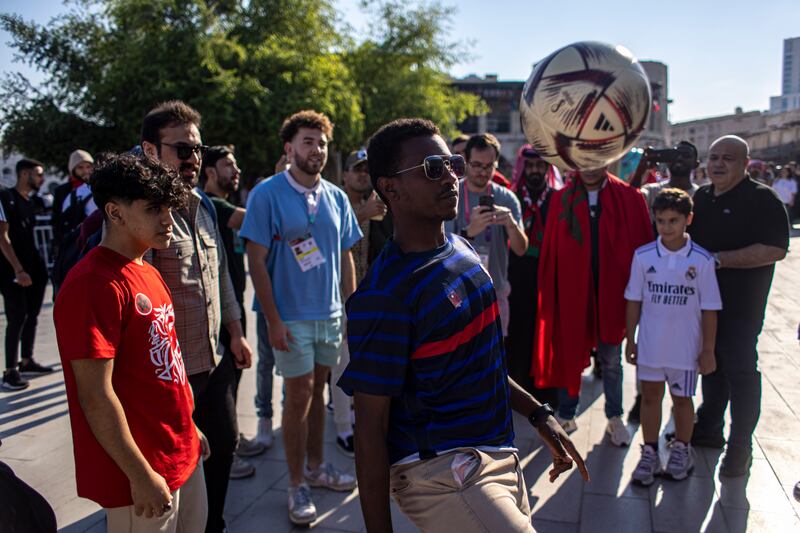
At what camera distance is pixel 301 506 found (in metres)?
3.25

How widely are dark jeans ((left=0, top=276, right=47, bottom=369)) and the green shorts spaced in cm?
361

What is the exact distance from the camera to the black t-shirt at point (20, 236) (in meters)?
5.89

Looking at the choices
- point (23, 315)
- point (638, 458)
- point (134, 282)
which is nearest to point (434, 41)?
point (23, 315)

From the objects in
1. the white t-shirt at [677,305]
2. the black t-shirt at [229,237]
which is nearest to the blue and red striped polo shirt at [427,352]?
the white t-shirt at [677,305]

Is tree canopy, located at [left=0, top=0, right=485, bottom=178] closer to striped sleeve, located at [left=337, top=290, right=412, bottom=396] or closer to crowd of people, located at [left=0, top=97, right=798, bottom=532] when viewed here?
crowd of people, located at [left=0, top=97, right=798, bottom=532]

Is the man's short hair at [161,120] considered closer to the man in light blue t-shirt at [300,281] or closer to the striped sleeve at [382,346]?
the man in light blue t-shirt at [300,281]

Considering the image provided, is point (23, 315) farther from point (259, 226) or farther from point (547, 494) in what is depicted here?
point (547, 494)

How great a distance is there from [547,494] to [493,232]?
176cm

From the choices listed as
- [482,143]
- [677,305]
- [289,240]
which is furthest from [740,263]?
[289,240]

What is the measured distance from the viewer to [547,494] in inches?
139

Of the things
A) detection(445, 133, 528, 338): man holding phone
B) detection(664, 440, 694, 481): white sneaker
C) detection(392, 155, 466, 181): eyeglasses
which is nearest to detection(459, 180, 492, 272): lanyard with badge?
detection(445, 133, 528, 338): man holding phone

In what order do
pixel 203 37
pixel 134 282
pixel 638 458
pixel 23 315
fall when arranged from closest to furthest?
pixel 134 282, pixel 638 458, pixel 23 315, pixel 203 37

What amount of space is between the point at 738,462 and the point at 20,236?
21.1 feet

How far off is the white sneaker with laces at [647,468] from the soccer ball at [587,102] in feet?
6.01
